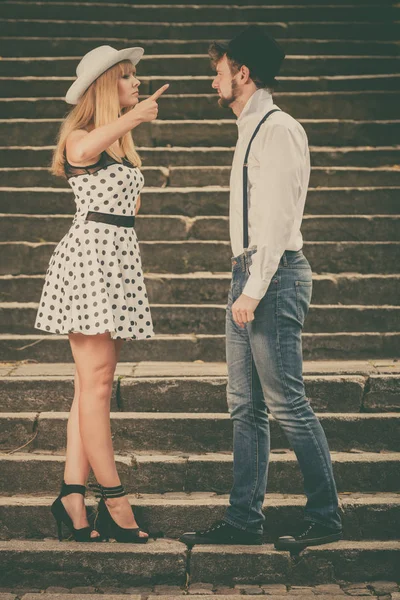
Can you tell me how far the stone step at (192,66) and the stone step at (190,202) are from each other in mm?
1956

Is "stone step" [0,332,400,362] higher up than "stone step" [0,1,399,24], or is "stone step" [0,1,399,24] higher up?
"stone step" [0,1,399,24]

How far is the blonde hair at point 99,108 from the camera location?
12.4 ft

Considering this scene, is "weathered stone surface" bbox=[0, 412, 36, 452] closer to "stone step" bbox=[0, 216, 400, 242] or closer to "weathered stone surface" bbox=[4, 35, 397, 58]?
"stone step" bbox=[0, 216, 400, 242]

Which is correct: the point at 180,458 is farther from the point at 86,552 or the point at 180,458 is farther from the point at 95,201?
the point at 95,201

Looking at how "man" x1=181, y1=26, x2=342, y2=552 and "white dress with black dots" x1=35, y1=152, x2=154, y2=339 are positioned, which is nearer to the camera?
"man" x1=181, y1=26, x2=342, y2=552

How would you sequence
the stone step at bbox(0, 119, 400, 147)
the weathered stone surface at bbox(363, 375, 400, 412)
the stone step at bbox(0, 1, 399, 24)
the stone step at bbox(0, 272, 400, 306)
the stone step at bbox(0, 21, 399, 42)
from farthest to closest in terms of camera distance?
the stone step at bbox(0, 1, 399, 24), the stone step at bbox(0, 21, 399, 42), the stone step at bbox(0, 119, 400, 147), the stone step at bbox(0, 272, 400, 306), the weathered stone surface at bbox(363, 375, 400, 412)

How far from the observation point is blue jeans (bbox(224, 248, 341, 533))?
11.7 ft

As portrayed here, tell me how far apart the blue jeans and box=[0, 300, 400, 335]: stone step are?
1.84m

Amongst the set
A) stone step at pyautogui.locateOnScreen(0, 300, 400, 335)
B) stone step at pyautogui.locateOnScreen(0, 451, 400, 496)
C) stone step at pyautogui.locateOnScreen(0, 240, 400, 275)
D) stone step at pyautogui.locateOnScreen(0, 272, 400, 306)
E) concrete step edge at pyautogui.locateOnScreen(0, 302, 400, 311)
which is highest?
stone step at pyautogui.locateOnScreen(0, 240, 400, 275)

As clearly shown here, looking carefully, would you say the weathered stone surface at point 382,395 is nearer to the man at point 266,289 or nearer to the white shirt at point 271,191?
the man at point 266,289

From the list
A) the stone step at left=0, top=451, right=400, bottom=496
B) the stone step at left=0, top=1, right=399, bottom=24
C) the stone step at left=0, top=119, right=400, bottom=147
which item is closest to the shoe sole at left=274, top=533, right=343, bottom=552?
the stone step at left=0, top=451, right=400, bottom=496

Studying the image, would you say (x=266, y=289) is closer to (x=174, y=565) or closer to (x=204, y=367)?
(x=174, y=565)

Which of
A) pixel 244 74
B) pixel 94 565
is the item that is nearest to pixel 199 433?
pixel 94 565

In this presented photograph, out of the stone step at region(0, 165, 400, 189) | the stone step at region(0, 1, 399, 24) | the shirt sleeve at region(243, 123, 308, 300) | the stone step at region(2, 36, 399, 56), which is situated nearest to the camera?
the shirt sleeve at region(243, 123, 308, 300)
